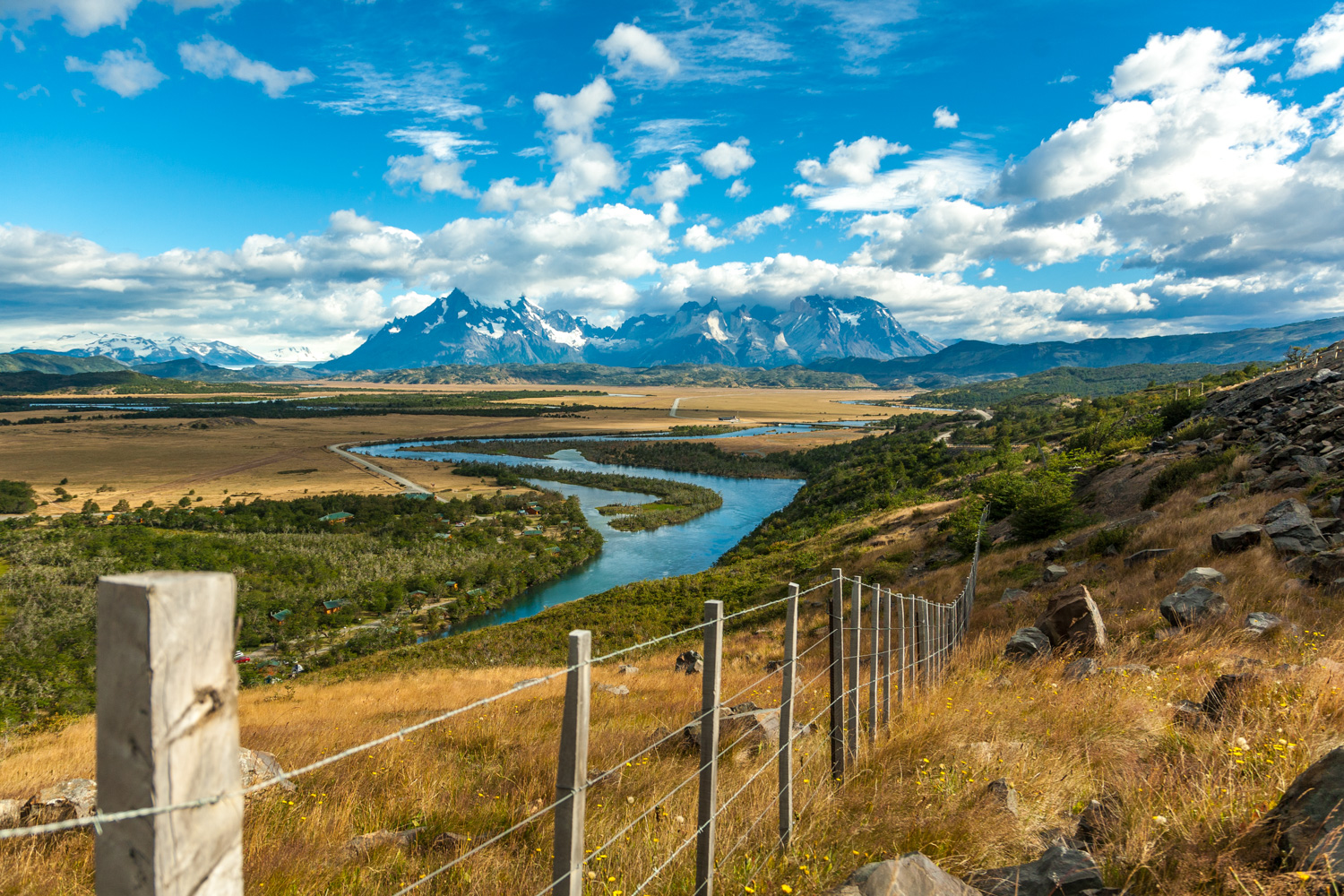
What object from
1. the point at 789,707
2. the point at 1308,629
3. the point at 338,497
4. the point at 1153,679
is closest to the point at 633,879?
the point at 789,707

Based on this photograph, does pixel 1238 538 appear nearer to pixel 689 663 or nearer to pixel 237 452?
pixel 689 663

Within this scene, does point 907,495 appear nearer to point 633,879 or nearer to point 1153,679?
point 1153,679

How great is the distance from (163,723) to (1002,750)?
6.23 meters

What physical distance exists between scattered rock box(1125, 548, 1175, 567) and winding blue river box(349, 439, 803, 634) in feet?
108

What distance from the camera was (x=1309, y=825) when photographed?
130 inches

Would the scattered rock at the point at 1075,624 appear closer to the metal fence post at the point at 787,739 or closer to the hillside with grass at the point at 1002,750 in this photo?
the hillside with grass at the point at 1002,750

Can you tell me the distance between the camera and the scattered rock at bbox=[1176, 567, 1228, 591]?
10.8m

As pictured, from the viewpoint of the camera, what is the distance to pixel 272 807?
557cm

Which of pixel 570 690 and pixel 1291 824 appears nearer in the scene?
pixel 570 690

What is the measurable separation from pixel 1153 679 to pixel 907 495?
121 feet

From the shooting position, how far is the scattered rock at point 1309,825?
10.1 ft

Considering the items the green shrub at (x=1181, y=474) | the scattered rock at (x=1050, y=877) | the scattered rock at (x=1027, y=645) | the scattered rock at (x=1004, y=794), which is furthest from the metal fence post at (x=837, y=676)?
the green shrub at (x=1181, y=474)

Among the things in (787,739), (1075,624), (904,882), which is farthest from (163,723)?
(1075,624)

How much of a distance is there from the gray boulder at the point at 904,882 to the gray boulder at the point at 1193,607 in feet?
27.5
